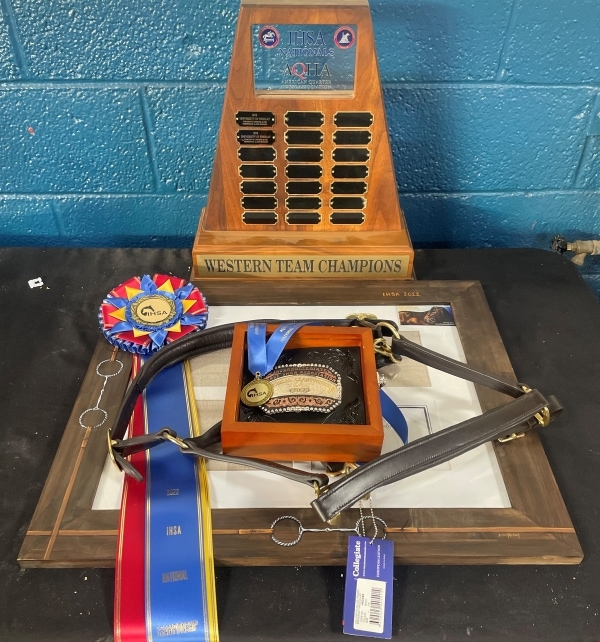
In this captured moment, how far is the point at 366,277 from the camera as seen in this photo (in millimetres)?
813

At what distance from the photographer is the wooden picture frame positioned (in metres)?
0.50

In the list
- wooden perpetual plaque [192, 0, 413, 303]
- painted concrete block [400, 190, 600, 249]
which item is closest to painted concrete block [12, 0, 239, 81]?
wooden perpetual plaque [192, 0, 413, 303]

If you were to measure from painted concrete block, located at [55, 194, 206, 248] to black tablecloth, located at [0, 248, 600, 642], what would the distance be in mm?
95

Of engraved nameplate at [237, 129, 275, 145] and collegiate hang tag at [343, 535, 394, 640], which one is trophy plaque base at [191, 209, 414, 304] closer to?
engraved nameplate at [237, 129, 275, 145]

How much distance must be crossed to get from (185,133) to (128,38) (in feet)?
0.49

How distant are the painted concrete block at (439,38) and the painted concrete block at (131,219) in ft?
1.24

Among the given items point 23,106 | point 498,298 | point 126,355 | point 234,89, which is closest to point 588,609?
point 498,298

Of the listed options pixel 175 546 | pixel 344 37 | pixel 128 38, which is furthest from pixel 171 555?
pixel 128 38

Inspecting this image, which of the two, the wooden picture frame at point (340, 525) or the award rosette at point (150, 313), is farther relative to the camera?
the award rosette at point (150, 313)

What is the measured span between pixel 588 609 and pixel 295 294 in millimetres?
484

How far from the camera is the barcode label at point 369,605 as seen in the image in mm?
466

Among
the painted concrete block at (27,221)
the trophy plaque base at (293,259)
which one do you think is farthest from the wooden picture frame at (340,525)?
the painted concrete block at (27,221)

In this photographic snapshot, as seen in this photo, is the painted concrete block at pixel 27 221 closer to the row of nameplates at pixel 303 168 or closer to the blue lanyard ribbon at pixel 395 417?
the row of nameplates at pixel 303 168

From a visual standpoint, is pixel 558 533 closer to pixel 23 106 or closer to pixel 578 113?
pixel 578 113
